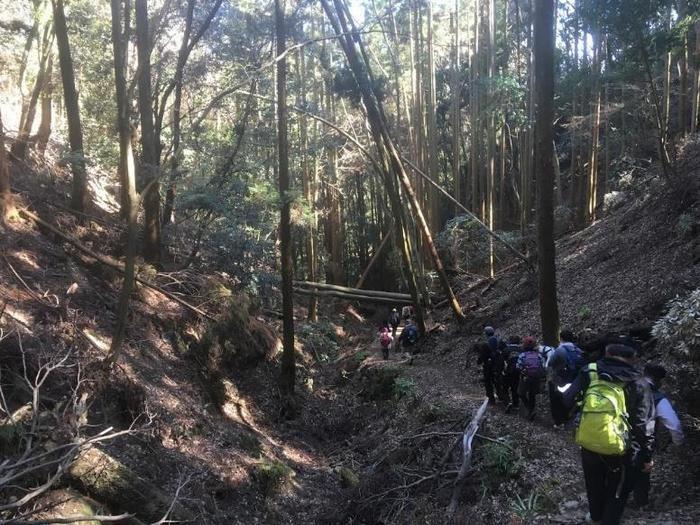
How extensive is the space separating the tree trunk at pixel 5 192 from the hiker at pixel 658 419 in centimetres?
1092

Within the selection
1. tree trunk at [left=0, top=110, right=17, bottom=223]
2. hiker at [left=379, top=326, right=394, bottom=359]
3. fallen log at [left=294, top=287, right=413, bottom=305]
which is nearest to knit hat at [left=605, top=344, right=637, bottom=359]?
tree trunk at [left=0, top=110, right=17, bottom=223]

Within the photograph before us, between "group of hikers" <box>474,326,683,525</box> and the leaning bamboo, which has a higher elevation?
"group of hikers" <box>474,326,683,525</box>

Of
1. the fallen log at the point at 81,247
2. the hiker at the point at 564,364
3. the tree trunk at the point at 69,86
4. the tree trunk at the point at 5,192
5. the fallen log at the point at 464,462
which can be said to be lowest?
the fallen log at the point at 464,462

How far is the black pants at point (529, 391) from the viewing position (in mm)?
7730

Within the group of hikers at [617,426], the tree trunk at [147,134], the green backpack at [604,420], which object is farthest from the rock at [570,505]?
the tree trunk at [147,134]

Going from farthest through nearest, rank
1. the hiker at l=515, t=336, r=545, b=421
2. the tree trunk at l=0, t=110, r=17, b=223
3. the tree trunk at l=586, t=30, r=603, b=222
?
the tree trunk at l=586, t=30, r=603, b=222
the tree trunk at l=0, t=110, r=17, b=223
the hiker at l=515, t=336, r=545, b=421

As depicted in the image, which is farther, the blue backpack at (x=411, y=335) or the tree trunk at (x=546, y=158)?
the blue backpack at (x=411, y=335)

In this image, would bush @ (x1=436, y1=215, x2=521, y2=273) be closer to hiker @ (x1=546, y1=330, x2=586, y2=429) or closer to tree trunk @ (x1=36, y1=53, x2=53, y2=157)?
hiker @ (x1=546, y1=330, x2=586, y2=429)

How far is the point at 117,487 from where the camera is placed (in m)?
5.89

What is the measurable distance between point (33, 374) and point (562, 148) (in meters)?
27.2

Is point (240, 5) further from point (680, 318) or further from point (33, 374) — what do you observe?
point (680, 318)

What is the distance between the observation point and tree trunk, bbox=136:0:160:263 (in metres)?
9.79

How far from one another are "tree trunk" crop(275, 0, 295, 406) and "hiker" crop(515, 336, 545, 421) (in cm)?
621

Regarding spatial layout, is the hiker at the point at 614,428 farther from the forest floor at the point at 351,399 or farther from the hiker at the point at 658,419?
the forest floor at the point at 351,399
